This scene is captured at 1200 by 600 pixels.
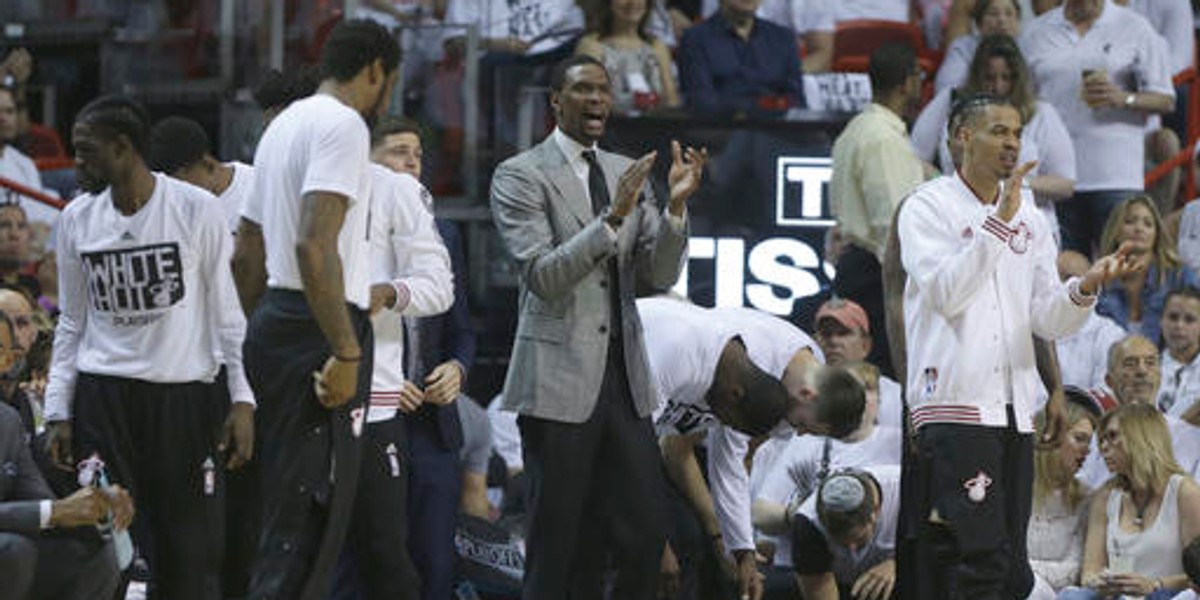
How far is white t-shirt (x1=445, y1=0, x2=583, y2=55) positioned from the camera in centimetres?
1277

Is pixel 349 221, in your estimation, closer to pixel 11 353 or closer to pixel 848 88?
pixel 11 353

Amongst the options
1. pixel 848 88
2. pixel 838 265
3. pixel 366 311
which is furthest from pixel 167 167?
pixel 848 88

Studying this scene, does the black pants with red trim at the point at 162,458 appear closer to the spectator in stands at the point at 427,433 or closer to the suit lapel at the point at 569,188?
the spectator in stands at the point at 427,433

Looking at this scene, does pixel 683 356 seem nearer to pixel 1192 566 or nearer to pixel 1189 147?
pixel 1192 566

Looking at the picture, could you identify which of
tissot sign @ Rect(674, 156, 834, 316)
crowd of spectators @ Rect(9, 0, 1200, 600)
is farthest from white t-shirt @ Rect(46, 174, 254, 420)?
tissot sign @ Rect(674, 156, 834, 316)

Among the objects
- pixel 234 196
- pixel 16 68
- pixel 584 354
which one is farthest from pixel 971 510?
pixel 16 68

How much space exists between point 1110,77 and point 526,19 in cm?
305

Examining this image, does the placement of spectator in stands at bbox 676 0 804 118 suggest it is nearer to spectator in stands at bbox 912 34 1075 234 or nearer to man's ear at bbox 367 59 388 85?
spectator in stands at bbox 912 34 1075 234

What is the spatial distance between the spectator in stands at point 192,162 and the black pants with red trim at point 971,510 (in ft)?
8.38

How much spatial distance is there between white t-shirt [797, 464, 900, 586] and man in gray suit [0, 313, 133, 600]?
272 centimetres

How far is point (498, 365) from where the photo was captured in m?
12.4

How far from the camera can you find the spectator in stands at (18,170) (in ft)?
44.6

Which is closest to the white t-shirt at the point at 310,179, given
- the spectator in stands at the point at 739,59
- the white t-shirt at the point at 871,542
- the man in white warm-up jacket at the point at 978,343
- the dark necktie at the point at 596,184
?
the dark necktie at the point at 596,184

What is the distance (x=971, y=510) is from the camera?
799 centimetres
